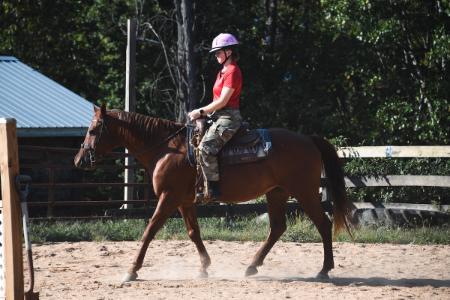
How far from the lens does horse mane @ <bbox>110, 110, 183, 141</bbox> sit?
9.10 meters

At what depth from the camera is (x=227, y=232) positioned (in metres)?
12.6

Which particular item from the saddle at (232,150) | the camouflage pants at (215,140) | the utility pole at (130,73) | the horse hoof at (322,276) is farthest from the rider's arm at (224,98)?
the utility pole at (130,73)

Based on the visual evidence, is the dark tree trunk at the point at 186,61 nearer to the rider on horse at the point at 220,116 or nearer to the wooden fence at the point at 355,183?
the wooden fence at the point at 355,183

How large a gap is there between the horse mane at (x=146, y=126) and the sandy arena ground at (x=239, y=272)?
5.42 ft

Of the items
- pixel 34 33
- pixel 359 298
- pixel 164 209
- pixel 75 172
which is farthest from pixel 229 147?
pixel 34 33

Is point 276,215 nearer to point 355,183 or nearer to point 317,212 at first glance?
point 317,212

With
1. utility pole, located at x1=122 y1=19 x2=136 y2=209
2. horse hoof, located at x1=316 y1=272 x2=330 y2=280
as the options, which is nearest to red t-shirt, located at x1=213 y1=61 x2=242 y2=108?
horse hoof, located at x1=316 y1=272 x2=330 y2=280

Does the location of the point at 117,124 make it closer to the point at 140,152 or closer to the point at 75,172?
the point at 140,152

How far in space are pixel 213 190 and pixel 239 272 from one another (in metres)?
1.15

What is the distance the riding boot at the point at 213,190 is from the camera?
879 cm

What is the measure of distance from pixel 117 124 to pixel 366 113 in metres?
16.4

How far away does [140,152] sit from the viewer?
909 cm

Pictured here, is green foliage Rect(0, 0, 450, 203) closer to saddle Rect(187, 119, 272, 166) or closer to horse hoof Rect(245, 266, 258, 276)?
saddle Rect(187, 119, 272, 166)

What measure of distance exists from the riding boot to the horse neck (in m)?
0.81
